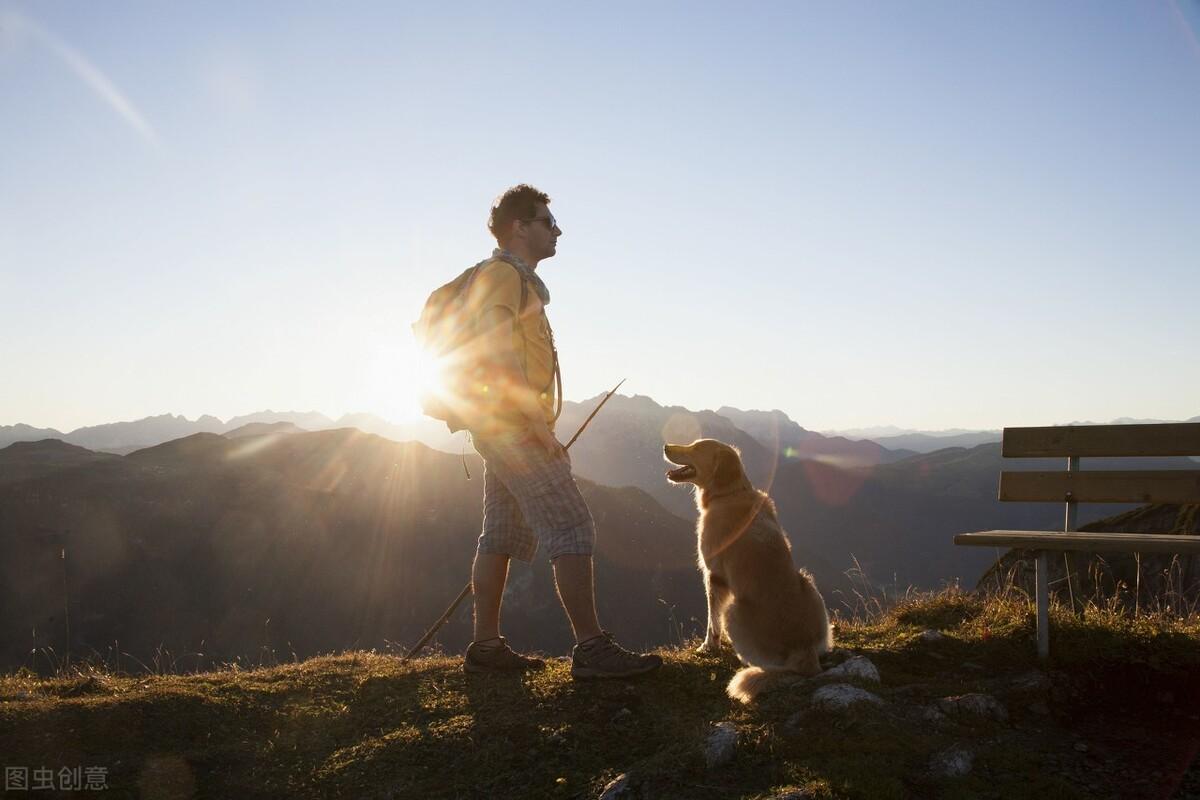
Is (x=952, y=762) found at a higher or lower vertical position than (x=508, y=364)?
lower

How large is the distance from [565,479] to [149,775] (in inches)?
110

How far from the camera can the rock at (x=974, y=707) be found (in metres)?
4.05

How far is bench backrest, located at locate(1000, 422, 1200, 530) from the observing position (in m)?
5.51

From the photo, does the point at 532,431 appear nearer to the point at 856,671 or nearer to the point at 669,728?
the point at 669,728

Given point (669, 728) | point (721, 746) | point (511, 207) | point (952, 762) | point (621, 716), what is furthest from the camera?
point (511, 207)

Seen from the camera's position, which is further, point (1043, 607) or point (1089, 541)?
point (1043, 607)

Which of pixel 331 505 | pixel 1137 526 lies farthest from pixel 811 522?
pixel 1137 526

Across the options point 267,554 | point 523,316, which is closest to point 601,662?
point 523,316

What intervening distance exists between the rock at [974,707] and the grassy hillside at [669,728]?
1cm

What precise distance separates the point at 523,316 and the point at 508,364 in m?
0.39

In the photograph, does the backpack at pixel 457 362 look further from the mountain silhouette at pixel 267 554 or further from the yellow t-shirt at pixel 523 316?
the mountain silhouette at pixel 267 554

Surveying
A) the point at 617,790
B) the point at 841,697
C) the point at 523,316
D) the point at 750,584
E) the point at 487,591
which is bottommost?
the point at 617,790

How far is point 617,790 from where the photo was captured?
3480 millimetres

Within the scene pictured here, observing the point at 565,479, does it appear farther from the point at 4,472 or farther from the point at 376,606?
the point at 4,472
